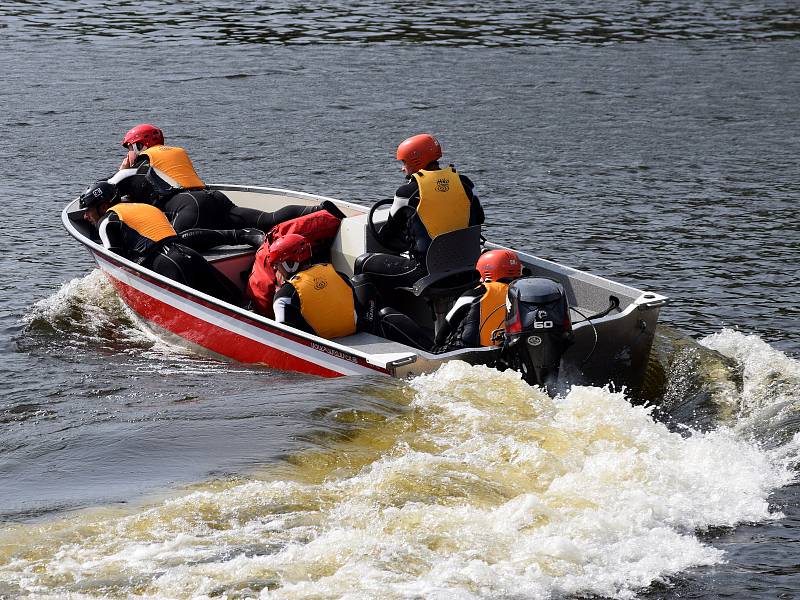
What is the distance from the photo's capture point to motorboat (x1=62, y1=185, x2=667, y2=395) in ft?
25.9

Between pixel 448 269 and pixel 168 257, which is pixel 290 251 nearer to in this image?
pixel 448 269

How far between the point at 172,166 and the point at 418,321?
10.4ft

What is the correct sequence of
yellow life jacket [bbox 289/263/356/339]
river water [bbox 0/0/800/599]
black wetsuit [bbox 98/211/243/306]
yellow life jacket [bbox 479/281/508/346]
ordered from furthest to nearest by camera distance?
black wetsuit [bbox 98/211/243/306]
yellow life jacket [bbox 289/263/356/339]
yellow life jacket [bbox 479/281/508/346]
river water [bbox 0/0/800/599]

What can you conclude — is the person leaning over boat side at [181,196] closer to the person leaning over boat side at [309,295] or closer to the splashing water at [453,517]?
the person leaning over boat side at [309,295]

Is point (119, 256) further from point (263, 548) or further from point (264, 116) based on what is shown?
point (264, 116)

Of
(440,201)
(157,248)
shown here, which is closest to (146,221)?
(157,248)

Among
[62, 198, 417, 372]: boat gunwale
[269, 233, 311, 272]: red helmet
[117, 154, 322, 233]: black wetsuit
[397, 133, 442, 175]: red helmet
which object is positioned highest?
[397, 133, 442, 175]: red helmet

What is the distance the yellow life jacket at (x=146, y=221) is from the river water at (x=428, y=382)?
37.1 inches

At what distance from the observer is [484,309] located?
27.2 feet

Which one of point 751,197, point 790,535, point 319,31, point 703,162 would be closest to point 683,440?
point 790,535

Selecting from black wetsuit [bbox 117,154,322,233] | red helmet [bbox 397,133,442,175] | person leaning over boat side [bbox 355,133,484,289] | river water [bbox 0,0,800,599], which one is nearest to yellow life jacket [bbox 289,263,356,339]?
river water [bbox 0,0,800,599]

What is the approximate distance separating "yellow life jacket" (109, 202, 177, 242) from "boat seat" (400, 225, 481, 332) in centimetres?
223

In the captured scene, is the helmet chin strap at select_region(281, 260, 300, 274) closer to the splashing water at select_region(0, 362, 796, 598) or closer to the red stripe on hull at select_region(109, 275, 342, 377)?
the red stripe on hull at select_region(109, 275, 342, 377)

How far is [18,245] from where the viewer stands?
42.8ft
